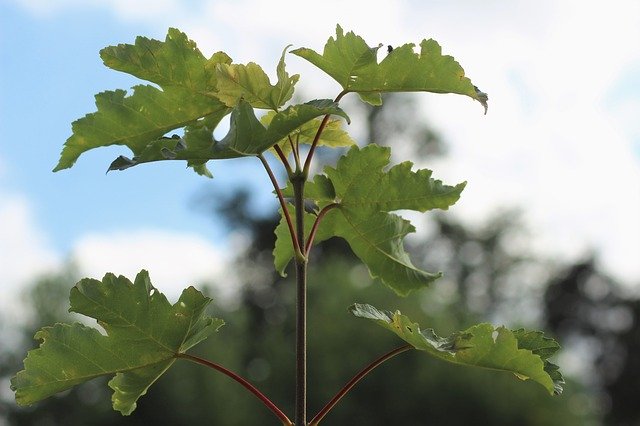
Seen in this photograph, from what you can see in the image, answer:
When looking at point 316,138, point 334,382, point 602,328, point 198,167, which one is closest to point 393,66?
point 316,138

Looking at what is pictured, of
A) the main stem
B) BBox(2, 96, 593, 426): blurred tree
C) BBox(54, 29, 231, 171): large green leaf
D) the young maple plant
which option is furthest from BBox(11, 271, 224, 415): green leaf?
BBox(2, 96, 593, 426): blurred tree

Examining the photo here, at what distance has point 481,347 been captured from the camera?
1.55m

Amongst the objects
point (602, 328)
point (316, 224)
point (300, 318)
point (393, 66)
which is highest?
point (602, 328)

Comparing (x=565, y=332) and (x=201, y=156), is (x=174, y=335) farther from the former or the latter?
(x=565, y=332)

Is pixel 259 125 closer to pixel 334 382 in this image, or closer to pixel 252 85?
Answer: pixel 252 85

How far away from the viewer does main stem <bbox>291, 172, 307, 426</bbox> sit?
1559 mm

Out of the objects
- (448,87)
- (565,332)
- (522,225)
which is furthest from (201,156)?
(565,332)

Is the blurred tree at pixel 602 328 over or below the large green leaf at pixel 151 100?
over

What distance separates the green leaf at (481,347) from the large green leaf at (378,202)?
203 millimetres

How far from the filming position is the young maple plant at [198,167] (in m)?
1.55

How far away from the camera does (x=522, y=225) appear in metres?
29.9

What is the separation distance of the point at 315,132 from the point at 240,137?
0.30 metres

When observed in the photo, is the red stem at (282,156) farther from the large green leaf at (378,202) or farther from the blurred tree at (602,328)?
the blurred tree at (602,328)

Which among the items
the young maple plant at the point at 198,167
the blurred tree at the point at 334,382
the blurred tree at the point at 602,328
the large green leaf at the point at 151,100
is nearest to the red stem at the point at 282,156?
the young maple plant at the point at 198,167
